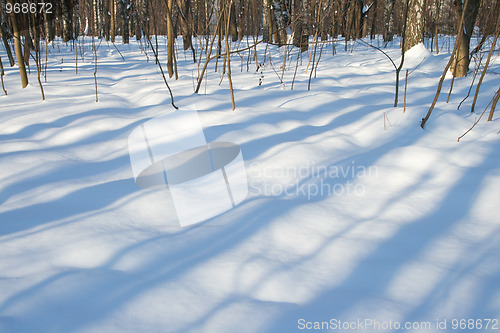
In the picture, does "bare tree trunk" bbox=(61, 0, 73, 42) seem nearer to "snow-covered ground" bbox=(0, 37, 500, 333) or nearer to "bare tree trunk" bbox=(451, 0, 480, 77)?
"snow-covered ground" bbox=(0, 37, 500, 333)

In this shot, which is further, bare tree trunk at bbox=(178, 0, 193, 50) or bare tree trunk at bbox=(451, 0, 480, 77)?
bare tree trunk at bbox=(178, 0, 193, 50)

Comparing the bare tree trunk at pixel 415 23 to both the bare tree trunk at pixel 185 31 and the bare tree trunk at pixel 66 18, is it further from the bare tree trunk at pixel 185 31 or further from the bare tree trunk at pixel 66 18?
the bare tree trunk at pixel 66 18

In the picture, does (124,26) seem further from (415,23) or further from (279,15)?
(415,23)

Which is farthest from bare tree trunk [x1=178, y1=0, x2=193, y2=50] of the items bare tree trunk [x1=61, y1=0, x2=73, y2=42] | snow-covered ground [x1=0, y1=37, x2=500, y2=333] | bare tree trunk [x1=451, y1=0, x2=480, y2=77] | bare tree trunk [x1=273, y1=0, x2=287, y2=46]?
bare tree trunk [x1=61, y1=0, x2=73, y2=42]

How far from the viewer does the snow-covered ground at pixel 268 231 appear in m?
0.85

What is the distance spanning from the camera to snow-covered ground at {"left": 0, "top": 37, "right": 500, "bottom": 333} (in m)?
0.85

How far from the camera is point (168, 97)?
3230 mm

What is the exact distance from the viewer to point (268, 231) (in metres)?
1.23

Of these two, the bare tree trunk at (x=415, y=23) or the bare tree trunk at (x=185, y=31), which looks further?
the bare tree trunk at (x=185, y=31)

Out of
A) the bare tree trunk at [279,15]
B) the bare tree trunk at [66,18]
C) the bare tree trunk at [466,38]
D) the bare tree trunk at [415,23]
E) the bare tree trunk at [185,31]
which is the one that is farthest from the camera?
the bare tree trunk at [66,18]

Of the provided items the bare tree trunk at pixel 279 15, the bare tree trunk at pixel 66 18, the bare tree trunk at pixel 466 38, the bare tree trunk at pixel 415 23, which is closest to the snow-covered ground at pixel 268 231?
the bare tree trunk at pixel 466 38

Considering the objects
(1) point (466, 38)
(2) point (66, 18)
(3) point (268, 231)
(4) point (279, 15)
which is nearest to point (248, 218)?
(3) point (268, 231)

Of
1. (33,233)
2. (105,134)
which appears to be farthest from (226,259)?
(105,134)

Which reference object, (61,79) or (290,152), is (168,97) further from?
(61,79)
